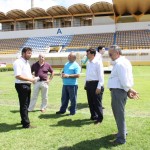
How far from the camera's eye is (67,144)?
5.97 m

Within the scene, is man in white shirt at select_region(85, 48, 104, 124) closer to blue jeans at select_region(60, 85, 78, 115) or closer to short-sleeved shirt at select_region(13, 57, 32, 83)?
blue jeans at select_region(60, 85, 78, 115)

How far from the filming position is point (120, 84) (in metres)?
5.65

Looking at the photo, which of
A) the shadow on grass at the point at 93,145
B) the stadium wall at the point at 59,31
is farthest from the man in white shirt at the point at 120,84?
the stadium wall at the point at 59,31

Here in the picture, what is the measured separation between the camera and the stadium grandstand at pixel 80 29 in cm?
3938

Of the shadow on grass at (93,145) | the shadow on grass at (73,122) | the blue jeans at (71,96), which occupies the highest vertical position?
the blue jeans at (71,96)

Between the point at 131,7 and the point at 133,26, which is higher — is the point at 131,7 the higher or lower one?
the higher one

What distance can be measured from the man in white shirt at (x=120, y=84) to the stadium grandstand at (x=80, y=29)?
1192 inches

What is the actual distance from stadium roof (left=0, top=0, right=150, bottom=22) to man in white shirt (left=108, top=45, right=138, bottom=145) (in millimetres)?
36069

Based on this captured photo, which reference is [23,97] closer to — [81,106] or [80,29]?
[81,106]

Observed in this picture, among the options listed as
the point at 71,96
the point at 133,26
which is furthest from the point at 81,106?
the point at 133,26

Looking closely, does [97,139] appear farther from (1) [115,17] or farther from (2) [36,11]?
(2) [36,11]

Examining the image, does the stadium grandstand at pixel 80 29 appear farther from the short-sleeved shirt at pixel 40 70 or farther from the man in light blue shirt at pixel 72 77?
the man in light blue shirt at pixel 72 77

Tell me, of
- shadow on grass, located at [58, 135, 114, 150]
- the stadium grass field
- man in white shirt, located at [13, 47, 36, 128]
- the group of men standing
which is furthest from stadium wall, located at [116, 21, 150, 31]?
shadow on grass, located at [58, 135, 114, 150]

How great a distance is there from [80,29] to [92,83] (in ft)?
118
